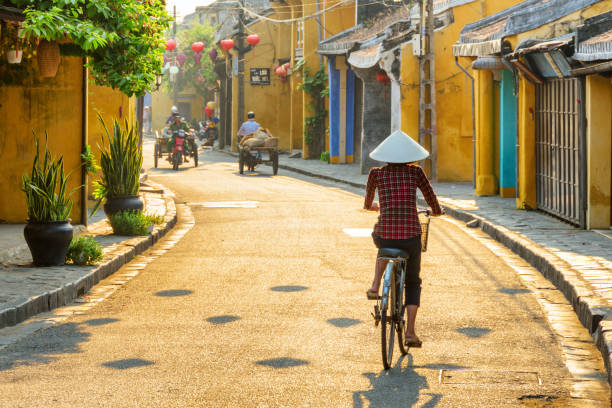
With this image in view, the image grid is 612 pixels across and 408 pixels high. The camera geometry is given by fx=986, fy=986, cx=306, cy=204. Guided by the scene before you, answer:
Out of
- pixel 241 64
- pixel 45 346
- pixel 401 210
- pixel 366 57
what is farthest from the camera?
pixel 241 64

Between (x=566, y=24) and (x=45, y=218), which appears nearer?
(x=45, y=218)

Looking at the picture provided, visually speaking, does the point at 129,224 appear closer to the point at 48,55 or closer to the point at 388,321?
the point at 48,55

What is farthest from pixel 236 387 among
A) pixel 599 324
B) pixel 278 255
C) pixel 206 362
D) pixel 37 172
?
pixel 278 255

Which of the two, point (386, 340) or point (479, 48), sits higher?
point (479, 48)

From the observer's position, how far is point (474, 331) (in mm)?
8172

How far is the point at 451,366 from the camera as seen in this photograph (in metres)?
6.96

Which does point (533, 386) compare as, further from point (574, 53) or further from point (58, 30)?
point (574, 53)

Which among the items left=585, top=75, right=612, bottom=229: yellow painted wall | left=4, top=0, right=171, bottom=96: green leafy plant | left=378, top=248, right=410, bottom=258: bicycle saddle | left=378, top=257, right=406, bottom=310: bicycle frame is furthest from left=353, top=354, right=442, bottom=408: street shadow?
left=585, top=75, right=612, bottom=229: yellow painted wall

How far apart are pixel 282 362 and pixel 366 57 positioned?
21.5 meters

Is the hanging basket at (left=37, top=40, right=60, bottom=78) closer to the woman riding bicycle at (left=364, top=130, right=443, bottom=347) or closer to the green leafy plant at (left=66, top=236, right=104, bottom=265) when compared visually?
the green leafy plant at (left=66, top=236, right=104, bottom=265)

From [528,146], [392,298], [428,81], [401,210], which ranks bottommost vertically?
[392,298]

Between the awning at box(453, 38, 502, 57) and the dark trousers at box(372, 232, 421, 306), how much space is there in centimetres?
1094

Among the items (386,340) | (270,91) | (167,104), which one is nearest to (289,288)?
(386,340)

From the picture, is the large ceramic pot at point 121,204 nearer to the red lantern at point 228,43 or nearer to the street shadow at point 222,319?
the street shadow at point 222,319
